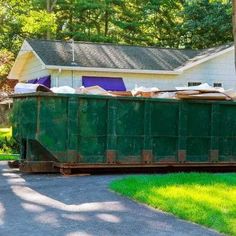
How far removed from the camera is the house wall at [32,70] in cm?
2390

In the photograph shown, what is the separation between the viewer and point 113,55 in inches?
975

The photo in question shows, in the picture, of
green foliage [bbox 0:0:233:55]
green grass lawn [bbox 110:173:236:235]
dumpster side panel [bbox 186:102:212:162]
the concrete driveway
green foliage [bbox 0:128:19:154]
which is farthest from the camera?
green foliage [bbox 0:0:233:55]

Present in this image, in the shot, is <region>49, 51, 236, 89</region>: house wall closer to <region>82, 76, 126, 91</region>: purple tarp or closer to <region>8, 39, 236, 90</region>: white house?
<region>8, 39, 236, 90</region>: white house

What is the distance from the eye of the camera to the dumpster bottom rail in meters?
11.9

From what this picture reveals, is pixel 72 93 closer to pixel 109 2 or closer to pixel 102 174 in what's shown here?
pixel 102 174

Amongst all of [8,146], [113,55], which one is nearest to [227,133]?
[8,146]

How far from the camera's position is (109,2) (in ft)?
121

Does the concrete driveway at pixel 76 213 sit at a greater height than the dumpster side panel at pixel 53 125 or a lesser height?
lesser

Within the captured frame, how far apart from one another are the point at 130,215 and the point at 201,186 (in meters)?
2.37

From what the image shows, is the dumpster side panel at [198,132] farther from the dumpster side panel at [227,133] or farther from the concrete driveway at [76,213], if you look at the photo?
the concrete driveway at [76,213]

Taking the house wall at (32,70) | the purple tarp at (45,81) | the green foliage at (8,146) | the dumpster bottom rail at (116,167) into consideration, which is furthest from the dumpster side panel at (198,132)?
the house wall at (32,70)

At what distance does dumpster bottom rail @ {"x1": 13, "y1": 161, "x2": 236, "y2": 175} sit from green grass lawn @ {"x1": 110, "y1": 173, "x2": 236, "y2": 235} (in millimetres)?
1464

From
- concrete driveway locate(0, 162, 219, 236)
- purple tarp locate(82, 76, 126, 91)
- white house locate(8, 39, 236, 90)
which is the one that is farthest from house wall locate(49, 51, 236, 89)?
concrete driveway locate(0, 162, 219, 236)

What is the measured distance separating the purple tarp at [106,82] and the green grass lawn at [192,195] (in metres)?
11.8
